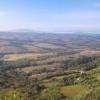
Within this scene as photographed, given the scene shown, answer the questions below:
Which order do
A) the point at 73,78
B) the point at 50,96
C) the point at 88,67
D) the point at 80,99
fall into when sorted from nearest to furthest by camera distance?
the point at 80,99 < the point at 50,96 < the point at 73,78 < the point at 88,67

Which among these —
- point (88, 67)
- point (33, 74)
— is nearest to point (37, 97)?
point (33, 74)

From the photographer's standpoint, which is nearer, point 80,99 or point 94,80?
point 80,99

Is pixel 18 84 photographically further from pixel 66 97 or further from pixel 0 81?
pixel 66 97

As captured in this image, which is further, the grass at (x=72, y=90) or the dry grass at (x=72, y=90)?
the dry grass at (x=72, y=90)

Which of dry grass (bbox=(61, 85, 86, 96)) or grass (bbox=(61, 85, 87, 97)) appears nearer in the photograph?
grass (bbox=(61, 85, 87, 97))

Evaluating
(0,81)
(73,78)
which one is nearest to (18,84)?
(0,81)

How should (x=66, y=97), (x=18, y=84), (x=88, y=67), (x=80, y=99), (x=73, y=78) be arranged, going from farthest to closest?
1. (x=88, y=67)
2. (x=73, y=78)
3. (x=18, y=84)
4. (x=66, y=97)
5. (x=80, y=99)

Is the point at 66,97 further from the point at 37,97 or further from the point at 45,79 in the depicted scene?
Answer: the point at 45,79

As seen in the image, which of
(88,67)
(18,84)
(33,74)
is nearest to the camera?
(18,84)

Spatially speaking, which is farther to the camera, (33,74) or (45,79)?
(33,74)
